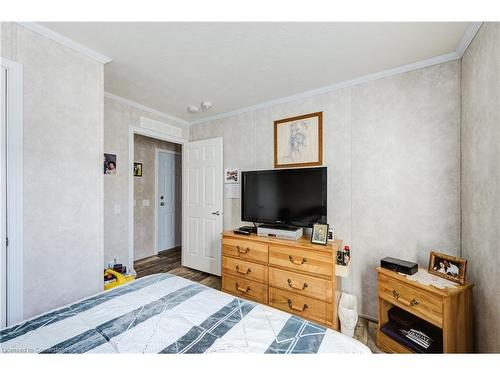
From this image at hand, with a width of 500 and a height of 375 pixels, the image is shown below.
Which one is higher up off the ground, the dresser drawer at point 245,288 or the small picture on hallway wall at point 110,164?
Answer: the small picture on hallway wall at point 110,164

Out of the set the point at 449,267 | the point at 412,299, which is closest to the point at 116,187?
the point at 412,299

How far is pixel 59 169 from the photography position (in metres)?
1.57

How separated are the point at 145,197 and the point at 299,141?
10.0 feet

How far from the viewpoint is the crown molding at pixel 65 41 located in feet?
4.78

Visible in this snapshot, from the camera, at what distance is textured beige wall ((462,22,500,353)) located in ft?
3.97

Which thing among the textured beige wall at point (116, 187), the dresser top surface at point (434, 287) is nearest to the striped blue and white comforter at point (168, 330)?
the dresser top surface at point (434, 287)

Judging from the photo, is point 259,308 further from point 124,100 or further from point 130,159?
point 124,100

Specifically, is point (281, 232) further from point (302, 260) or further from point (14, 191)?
point (14, 191)

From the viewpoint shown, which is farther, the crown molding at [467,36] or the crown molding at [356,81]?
Answer: the crown molding at [356,81]

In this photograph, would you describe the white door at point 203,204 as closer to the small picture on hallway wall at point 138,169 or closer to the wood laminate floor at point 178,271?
the wood laminate floor at point 178,271

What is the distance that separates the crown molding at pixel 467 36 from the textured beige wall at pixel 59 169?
2813 mm

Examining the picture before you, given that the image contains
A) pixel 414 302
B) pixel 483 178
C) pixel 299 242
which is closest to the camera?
pixel 483 178

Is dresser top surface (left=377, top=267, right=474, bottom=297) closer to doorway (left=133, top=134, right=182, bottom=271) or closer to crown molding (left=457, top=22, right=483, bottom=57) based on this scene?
crown molding (left=457, top=22, right=483, bottom=57)
